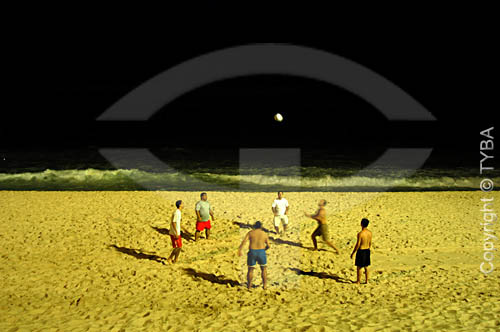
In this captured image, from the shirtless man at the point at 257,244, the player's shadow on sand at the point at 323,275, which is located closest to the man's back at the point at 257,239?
the shirtless man at the point at 257,244

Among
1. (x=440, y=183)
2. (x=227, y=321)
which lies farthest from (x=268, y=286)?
(x=440, y=183)

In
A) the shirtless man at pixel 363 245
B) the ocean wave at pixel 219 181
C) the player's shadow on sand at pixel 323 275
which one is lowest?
the player's shadow on sand at pixel 323 275

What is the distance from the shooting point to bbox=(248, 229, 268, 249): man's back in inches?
411

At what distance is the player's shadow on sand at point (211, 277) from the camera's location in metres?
12.0

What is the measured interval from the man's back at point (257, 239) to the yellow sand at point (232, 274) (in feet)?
4.88

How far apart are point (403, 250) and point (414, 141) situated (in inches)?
1859

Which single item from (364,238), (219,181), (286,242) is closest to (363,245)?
(364,238)

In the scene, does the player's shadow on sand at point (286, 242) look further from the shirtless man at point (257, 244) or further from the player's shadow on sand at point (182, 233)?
the shirtless man at point (257, 244)

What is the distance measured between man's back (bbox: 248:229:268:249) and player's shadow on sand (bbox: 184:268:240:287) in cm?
199

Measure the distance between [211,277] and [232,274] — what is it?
663 mm

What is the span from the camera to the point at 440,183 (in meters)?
32.4

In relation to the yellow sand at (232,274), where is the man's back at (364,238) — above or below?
above

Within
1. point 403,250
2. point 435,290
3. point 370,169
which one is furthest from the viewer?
point 370,169

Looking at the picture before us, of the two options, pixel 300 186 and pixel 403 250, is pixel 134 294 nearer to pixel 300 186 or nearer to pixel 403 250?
pixel 403 250
